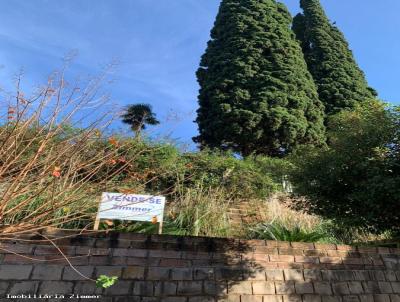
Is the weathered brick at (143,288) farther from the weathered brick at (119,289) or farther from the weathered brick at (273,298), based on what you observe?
the weathered brick at (273,298)

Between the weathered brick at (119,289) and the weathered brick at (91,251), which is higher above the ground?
the weathered brick at (91,251)

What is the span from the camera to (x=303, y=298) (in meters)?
3.92

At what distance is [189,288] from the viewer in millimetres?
3561

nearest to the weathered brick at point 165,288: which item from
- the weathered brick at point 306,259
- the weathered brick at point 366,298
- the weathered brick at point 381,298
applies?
the weathered brick at point 306,259

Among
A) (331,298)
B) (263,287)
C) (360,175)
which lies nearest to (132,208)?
(263,287)

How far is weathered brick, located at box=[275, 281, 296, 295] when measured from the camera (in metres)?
3.86

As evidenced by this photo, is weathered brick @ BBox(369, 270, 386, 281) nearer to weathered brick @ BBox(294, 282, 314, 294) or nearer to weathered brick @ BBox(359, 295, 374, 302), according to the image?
weathered brick @ BBox(359, 295, 374, 302)

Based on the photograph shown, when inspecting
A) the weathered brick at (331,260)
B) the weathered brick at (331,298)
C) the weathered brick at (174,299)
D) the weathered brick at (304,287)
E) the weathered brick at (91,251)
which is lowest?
the weathered brick at (174,299)

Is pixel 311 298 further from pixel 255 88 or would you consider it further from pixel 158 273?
pixel 255 88

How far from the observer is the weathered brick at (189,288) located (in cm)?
353

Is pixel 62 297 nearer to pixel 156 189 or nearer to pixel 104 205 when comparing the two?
pixel 104 205

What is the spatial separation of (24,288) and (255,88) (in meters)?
11.7

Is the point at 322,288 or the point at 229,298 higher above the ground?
the point at 322,288

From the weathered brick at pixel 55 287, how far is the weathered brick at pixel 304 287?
2470 mm
